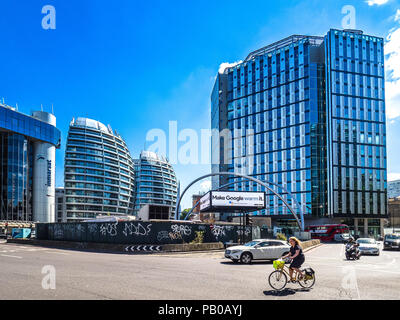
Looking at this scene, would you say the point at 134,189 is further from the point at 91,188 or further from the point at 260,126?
the point at 260,126

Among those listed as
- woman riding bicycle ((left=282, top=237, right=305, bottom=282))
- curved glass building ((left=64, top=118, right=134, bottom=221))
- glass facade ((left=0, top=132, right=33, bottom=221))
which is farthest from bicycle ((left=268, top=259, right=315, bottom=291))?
curved glass building ((left=64, top=118, right=134, bottom=221))

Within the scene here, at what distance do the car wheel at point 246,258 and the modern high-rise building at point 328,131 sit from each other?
7069 centimetres

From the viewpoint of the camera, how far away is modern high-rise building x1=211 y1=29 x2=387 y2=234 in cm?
8619

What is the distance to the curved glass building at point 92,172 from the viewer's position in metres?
122

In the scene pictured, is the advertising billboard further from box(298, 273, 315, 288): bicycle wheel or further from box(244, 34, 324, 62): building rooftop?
box(244, 34, 324, 62): building rooftop

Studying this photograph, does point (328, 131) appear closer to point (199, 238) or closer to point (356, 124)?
point (356, 124)

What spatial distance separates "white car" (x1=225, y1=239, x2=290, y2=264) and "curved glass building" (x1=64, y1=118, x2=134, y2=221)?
327ft

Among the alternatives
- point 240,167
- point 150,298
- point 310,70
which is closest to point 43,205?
point 240,167

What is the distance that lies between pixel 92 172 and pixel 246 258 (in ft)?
378

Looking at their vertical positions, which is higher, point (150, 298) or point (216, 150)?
point (216, 150)

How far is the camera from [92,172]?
127625 mm

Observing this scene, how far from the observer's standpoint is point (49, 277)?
12.2 m
